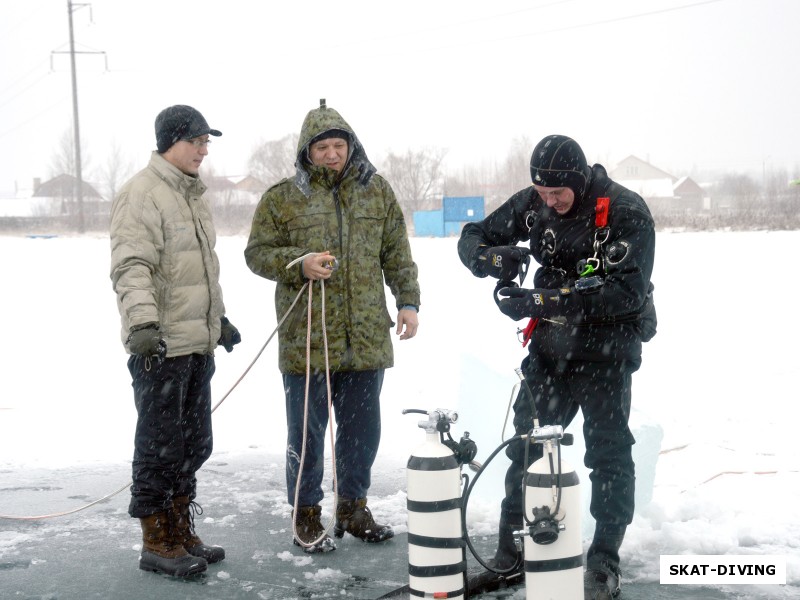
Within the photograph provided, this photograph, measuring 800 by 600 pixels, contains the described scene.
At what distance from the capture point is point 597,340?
12.6 ft

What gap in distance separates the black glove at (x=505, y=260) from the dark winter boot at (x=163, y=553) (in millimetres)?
1850

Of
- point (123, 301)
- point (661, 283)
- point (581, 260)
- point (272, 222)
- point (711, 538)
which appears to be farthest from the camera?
point (661, 283)

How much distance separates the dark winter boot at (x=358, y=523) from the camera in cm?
463

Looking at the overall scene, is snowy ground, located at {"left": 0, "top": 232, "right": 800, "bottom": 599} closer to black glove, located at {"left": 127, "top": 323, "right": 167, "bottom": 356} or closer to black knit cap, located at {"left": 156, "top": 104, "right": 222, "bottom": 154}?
black glove, located at {"left": 127, "top": 323, "right": 167, "bottom": 356}

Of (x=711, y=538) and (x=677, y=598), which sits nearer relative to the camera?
(x=677, y=598)

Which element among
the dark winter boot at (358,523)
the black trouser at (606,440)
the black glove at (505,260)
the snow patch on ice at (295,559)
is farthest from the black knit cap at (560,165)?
the snow patch on ice at (295,559)

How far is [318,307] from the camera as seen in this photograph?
4629mm

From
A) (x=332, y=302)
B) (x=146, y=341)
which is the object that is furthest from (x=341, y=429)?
(x=146, y=341)

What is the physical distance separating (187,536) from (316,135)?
78.7 inches

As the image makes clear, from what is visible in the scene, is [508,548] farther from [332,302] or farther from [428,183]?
[428,183]

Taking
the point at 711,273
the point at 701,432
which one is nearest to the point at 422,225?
the point at 711,273

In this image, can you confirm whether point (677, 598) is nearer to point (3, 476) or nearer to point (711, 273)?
point (3, 476)

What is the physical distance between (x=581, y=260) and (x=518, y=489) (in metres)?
1.02

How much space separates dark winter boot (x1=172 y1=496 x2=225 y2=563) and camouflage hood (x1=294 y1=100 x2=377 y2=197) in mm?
1598
